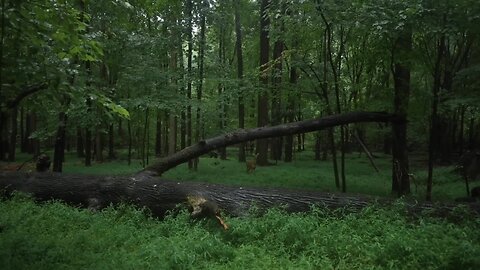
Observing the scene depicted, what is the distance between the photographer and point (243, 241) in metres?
6.64

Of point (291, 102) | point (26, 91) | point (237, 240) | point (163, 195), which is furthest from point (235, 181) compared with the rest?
point (26, 91)

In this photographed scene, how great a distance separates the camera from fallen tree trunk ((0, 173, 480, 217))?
8091 mm

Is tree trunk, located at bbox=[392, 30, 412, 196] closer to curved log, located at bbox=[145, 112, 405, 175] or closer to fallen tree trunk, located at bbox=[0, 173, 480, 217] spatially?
curved log, located at bbox=[145, 112, 405, 175]

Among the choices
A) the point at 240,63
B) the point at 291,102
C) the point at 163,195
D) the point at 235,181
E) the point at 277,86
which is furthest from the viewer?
the point at 240,63

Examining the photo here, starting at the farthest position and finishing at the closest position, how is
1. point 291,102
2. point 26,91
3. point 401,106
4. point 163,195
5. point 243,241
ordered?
point 291,102
point 401,106
point 163,195
point 243,241
point 26,91

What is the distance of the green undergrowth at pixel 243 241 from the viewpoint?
17.9 ft

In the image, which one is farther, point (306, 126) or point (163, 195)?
point (306, 126)

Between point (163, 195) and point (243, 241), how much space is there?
266 cm

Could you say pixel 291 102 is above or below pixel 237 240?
above

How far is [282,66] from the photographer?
64.3ft

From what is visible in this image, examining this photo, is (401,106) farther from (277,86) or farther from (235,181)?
(235,181)

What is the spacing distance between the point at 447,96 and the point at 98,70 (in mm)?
21639

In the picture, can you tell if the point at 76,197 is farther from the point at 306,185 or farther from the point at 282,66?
the point at 282,66

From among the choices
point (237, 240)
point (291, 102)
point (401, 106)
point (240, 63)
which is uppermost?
point (240, 63)
